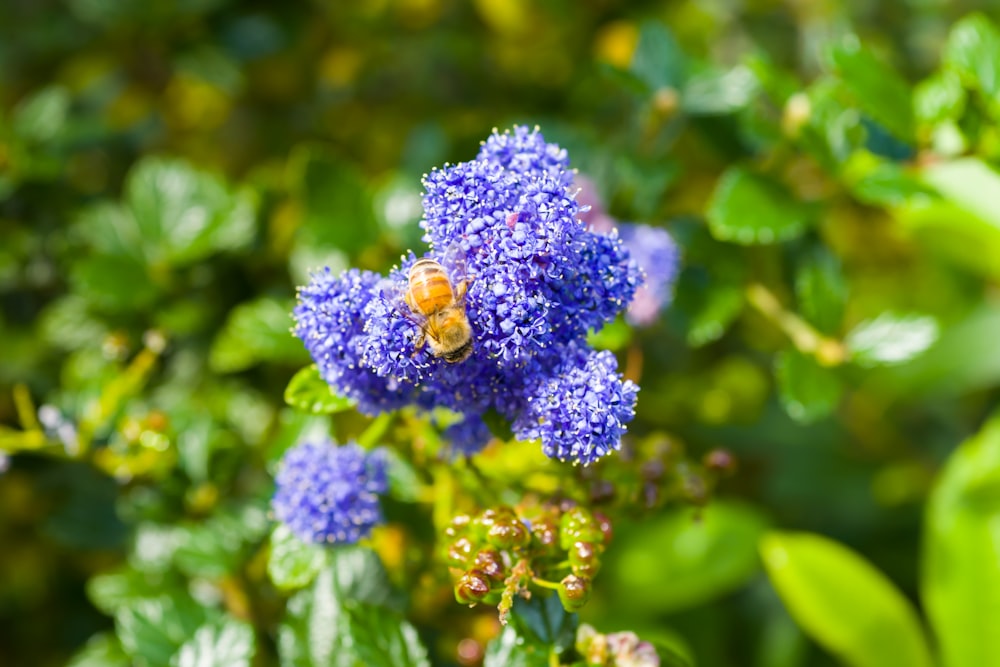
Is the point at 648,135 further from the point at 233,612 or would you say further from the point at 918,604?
the point at 918,604

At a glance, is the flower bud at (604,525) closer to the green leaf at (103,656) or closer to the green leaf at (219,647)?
the green leaf at (219,647)

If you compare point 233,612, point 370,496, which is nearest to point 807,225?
point 370,496

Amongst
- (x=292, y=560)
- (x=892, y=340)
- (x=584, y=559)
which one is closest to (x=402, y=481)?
(x=292, y=560)

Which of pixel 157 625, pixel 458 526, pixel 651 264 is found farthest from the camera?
pixel 651 264

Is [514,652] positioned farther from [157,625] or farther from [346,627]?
[157,625]

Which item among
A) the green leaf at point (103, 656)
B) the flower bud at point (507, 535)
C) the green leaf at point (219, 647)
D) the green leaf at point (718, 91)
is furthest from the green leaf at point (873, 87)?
the green leaf at point (103, 656)

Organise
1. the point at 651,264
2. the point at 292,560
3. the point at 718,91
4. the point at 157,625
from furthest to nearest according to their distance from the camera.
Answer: the point at 718,91 → the point at 651,264 → the point at 157,625 → the point at 292,560
